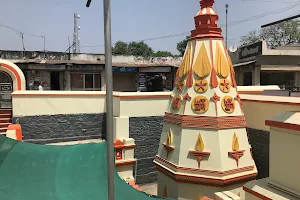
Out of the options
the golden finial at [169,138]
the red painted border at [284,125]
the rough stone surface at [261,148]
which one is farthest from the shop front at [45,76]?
the red painted border at [284,125]

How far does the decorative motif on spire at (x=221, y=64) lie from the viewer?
19.6ft

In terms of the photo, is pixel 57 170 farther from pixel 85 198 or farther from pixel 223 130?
pixel 223 130

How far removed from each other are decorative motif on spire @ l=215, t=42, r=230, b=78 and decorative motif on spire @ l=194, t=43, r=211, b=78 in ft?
0.68

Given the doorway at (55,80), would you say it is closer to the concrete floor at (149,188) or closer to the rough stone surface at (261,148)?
the concrete floor at (149,188)

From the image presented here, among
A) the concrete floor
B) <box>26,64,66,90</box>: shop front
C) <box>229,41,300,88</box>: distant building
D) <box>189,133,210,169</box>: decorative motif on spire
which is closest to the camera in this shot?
<box>189,133,210,169</box>: decorative motif on spire

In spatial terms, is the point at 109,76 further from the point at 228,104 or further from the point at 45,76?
the point at 45,76

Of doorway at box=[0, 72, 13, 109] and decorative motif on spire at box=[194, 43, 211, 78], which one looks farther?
doorway at box=[0, 72, 13, 109]

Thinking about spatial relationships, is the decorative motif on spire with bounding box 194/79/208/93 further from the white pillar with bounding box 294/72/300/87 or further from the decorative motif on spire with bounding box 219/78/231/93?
the white pillar with bounding box 294/72/300/87

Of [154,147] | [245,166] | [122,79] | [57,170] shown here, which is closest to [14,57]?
[122,79]

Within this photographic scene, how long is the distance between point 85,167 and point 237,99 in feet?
11.9

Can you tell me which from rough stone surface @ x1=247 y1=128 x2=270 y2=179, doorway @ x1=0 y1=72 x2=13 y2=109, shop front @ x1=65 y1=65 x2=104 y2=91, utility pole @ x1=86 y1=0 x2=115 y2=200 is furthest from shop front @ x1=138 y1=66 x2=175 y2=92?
utility pole @ x1=86 y1=0 x2=115 y2=200

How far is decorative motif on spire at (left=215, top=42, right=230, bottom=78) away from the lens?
5.98m

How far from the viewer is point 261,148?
Result: 6992 millimetres

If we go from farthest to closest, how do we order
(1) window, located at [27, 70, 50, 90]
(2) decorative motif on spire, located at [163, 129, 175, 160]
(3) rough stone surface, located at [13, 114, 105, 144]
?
(1) window, located at [27, 70, 50, 90], (3) rough stone surface, located at [13, 114, 105, 144], (2) decorative motif on spire, located at [163, 129, 175, 160]
